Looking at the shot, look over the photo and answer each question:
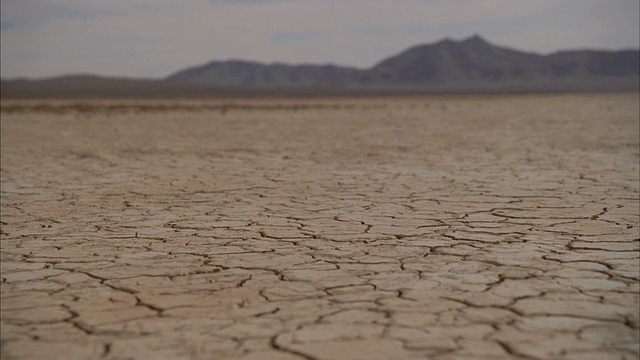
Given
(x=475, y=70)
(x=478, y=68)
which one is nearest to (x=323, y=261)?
(x=475, y=70)

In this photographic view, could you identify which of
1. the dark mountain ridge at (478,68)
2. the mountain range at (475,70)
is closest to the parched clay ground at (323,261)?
the mountain range at (475,70)

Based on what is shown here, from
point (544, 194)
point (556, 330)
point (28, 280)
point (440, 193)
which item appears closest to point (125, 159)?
point (440, 193)

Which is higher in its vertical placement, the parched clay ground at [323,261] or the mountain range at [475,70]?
the mountain range at [475,70]

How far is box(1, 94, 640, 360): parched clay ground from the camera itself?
2008 mm

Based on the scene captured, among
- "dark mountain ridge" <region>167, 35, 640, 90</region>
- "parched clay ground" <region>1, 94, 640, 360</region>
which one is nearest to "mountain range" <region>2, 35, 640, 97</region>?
"dark mountain ridge" <region>167, 35, 640, 90</region>

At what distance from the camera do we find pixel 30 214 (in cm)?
412

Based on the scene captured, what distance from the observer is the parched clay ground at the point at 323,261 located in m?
2.01

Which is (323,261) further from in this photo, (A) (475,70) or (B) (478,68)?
(B) (478,68)

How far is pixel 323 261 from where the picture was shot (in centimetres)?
290

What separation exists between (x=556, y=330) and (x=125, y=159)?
6.01 metres

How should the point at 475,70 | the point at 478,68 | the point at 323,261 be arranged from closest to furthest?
1. the point at 323,261
2. the point at 475,70
3. the point at 478,68

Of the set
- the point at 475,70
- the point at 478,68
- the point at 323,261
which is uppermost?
the point at 478,68

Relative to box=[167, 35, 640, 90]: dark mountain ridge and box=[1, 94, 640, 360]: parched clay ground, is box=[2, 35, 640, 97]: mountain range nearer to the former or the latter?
box=[167, 35, 640, 90]: dark mountain ridge

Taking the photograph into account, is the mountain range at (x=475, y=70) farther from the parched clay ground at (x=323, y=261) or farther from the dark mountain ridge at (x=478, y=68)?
the parched clay ground at (x=323, y=261)
